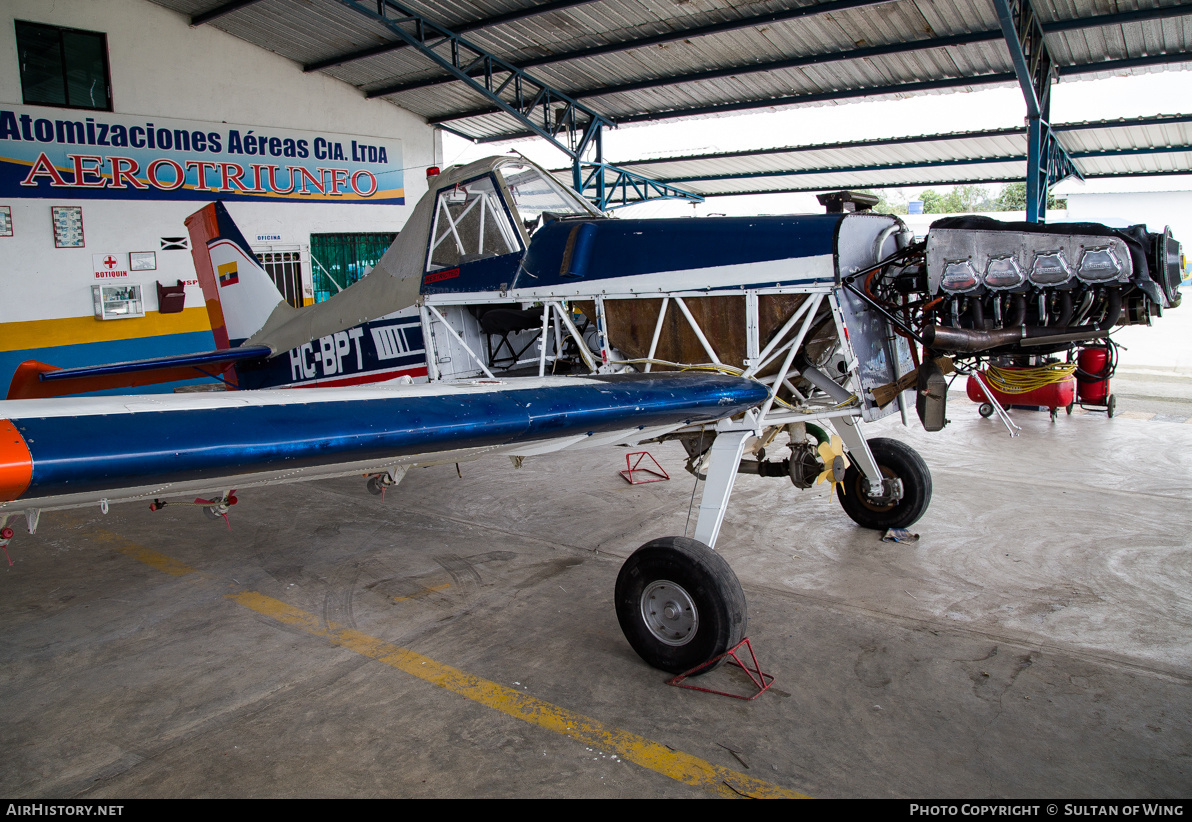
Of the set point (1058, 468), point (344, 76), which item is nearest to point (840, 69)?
point (1058, 468)

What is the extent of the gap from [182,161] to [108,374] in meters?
7.67

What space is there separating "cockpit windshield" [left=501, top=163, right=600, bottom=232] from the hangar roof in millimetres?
6394

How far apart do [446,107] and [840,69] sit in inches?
292

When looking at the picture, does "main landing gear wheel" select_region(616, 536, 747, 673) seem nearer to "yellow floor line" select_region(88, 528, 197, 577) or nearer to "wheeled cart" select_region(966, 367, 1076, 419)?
"yellow floor line" select_region(88, 528, 197, 577)

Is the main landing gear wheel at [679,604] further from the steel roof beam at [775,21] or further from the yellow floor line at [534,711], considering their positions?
the steel roof beam at [775,21]

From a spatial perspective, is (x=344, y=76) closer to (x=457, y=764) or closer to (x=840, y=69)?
(x=840, y=69)

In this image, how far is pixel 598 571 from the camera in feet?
15.2

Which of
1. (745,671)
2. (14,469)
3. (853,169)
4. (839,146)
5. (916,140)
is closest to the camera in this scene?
(14,469)

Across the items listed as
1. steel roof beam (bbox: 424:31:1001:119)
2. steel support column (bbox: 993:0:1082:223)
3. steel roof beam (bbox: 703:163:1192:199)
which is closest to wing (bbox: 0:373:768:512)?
steel support column (bbox: 993:0:1082:223)

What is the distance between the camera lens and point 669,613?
338cm

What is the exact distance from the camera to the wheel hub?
3324 millimetres

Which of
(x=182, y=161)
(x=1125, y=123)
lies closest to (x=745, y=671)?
(x=182, y=161)

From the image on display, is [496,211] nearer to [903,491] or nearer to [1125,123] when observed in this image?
[903,491]

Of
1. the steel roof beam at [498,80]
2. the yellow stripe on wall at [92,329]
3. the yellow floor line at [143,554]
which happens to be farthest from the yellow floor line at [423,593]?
the steel roof beam at [498,80]
